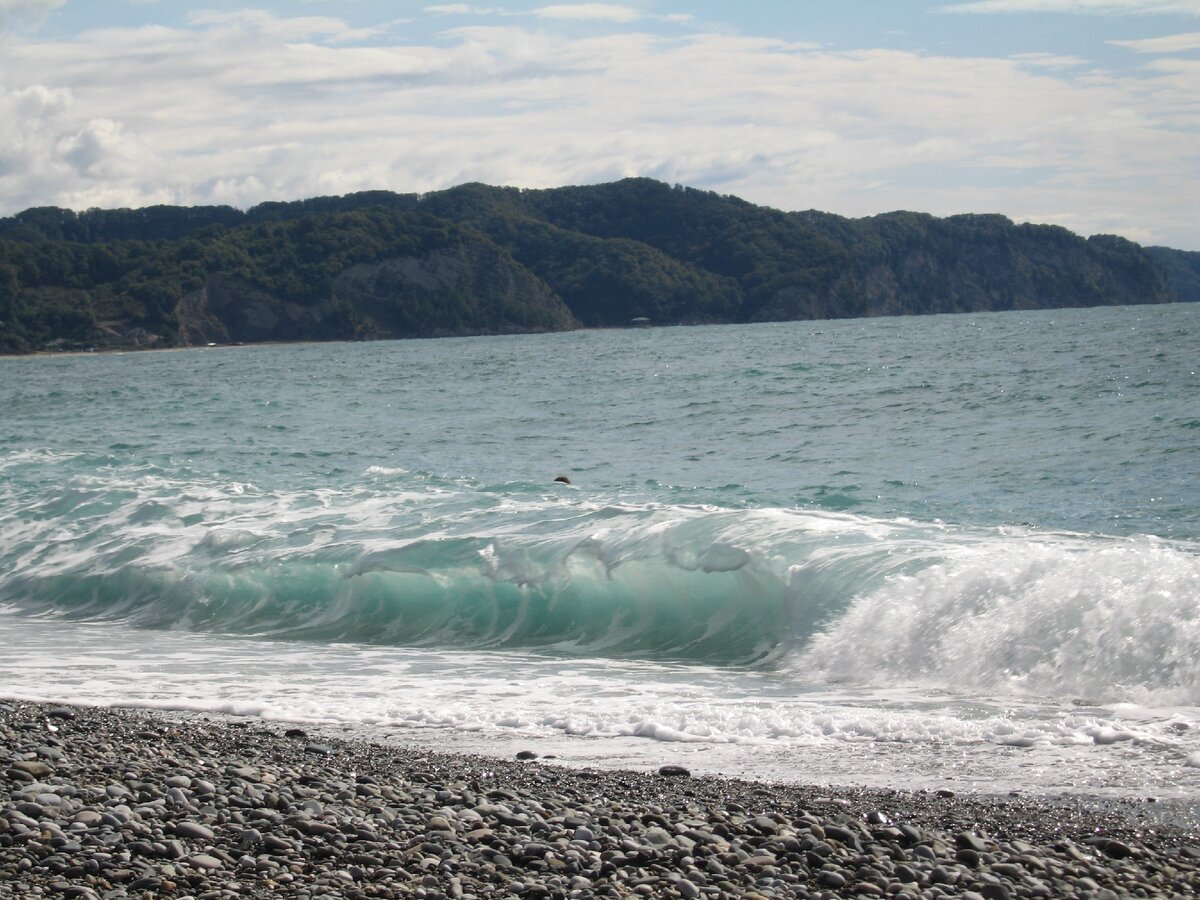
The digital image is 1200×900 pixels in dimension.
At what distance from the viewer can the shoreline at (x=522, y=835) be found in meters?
4.54

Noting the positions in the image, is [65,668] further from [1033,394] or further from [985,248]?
[985,248]

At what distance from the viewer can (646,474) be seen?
1848 cm

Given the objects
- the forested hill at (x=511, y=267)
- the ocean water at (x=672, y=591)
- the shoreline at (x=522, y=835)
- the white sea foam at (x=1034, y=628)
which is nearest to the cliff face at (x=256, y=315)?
the forested hill at (x=511, y=267)

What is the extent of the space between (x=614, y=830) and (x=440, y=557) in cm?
789

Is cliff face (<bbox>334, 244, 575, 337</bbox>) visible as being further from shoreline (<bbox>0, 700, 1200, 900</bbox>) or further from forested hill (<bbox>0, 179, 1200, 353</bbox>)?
shoreline (<bbox>0, 700, 1200, 900</bbox>)

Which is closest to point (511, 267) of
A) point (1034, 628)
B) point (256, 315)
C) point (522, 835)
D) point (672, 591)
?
point (256, 315)

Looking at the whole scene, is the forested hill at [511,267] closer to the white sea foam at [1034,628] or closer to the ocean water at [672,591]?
the ocean water at [672,591]

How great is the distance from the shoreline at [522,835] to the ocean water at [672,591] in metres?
Result: 0.60

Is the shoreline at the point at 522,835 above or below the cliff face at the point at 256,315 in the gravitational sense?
below

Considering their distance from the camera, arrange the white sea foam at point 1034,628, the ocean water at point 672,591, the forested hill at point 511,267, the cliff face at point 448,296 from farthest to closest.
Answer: the cliff face at point 448,296 → the forested hill at point 511,267 → the white sea foam at point 1034,628 → the ocean water at point 672,591

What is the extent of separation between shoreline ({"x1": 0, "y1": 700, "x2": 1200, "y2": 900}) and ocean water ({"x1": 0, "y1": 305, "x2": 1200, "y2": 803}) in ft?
1.98

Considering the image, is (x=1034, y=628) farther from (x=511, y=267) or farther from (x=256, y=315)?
(x=511, y=267)

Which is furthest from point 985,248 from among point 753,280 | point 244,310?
point 244,310

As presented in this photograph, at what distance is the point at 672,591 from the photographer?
11.5 metres
